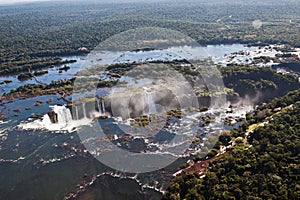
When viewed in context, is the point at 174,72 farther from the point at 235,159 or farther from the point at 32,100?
A: the point at 235,159

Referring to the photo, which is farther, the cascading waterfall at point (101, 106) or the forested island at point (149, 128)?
the cascading waterfall at point (101, 106)

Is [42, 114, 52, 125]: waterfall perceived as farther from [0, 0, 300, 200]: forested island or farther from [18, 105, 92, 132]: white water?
[0, 0, 300, 200]: forested island

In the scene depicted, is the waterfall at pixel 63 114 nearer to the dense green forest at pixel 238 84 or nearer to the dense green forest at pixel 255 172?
the dense green forest at pixel 238 84

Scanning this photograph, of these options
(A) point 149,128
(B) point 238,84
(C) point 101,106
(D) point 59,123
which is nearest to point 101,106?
(C) point 101,106

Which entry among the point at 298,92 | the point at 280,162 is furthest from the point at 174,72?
the point at 280,162

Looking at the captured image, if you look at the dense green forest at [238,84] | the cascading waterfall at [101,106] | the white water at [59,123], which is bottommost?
the white water at [59,123]

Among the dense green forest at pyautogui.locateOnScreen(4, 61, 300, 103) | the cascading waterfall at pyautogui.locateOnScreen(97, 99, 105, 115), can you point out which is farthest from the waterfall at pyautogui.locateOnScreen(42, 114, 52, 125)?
the dense green forest at pyautogui.locateOnScreen(4, 61, 300, 103)

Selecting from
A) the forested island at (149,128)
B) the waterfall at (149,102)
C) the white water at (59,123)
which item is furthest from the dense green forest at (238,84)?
the white water at (59,123)

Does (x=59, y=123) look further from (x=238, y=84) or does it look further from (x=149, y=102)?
(x=238, y=84)
